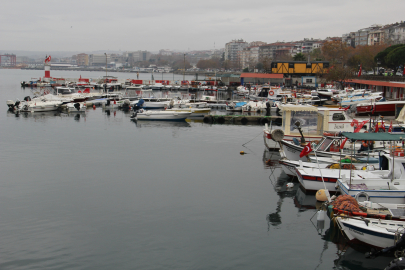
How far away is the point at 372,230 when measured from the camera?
1057 centimetres

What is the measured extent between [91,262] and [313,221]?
24.1ft

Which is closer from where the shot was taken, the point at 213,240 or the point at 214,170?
the point at 213,240

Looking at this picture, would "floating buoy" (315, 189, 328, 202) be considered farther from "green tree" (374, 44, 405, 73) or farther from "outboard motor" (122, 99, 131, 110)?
"green tree" (374, 44, 405, 73)

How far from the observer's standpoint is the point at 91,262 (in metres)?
10.5

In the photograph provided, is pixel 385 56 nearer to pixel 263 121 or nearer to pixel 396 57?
pixel 396 57

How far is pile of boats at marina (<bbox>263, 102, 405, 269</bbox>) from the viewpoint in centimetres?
1094

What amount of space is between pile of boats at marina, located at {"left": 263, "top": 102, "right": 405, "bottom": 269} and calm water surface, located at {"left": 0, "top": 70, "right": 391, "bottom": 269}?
74 centimetres

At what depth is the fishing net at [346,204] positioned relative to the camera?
37.9ft

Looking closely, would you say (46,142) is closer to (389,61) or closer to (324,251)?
(324,251)

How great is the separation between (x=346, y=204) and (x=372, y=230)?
1281 mm

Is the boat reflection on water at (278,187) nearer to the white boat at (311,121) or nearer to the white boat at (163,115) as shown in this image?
the white boat at (311,121)

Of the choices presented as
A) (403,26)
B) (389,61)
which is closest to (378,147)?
(389,61)

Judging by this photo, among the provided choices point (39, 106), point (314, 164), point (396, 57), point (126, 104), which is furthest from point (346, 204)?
point (396, 57)

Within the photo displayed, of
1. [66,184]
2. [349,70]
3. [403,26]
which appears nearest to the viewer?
[66,184]
